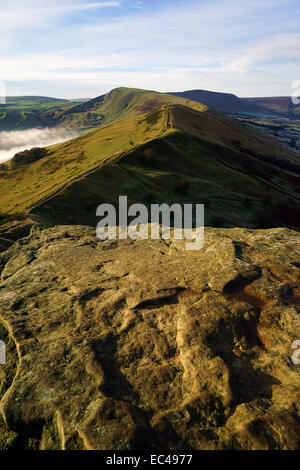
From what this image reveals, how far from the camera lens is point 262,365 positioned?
479 inches

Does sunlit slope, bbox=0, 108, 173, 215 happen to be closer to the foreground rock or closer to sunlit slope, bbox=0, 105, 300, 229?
sunlit slope, bbox=0, 105, 300, 229

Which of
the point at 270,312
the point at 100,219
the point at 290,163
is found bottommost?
the point at 100,219

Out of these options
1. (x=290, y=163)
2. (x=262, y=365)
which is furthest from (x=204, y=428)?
(x=290, y=163)

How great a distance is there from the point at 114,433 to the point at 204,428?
331 centimetres

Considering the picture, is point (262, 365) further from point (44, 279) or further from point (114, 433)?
point (44, 279)

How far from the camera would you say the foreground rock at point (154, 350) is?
9.68m

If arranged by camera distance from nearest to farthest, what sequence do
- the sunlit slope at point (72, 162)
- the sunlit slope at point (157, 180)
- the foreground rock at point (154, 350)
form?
the foreground rock at point (154, 350) → the sunlit slope at point (157, 180) → the sunlit slope at point (72, 162)

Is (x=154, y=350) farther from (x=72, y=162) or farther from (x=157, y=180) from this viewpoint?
(x=72, y=162)

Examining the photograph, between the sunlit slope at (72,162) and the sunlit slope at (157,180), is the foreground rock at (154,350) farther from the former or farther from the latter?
the sunlit slope at (72,162)

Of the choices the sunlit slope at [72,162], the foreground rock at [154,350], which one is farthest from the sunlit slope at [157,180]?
the foreground rock at [154,350]

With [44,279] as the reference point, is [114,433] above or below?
below

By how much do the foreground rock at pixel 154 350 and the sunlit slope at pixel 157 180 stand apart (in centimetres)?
3464

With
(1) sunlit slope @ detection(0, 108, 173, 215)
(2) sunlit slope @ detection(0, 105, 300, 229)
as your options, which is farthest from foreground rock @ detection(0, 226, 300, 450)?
(1) sunlit slope @ detection(0, 108, 173, 215)

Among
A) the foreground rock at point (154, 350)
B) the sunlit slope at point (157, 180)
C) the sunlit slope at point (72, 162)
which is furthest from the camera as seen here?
the sunlit slope at point (72, 162)
